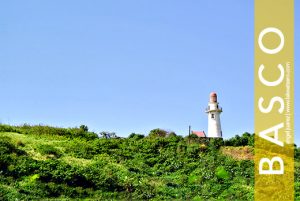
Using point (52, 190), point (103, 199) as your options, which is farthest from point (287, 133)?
point (52, 190)

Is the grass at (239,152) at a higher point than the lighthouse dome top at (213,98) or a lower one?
lower

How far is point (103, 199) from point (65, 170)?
370 cm

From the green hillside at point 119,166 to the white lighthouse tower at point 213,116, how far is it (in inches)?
411

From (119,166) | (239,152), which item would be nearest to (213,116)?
(239,152)

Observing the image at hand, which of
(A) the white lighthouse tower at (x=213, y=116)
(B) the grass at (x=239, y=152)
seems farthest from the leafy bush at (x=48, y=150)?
(A) the white lighthouse tower at (x=213, y=116)

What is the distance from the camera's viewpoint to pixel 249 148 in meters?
36.7

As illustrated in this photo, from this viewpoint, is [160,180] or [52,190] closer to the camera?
[52,190]

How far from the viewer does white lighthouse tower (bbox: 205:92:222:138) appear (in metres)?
51.1

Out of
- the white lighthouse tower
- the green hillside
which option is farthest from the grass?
the white lighthouse tower

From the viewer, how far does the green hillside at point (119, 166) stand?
86.8ft

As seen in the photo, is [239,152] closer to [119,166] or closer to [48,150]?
[119,166]

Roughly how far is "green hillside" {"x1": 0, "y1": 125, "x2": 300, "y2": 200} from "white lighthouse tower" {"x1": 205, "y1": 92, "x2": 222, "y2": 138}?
1044 centimetres

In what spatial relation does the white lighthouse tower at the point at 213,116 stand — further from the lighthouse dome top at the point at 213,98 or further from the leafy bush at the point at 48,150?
the leafy bush at the point at 48,150

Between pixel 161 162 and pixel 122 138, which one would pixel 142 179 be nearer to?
pixel 161 162
